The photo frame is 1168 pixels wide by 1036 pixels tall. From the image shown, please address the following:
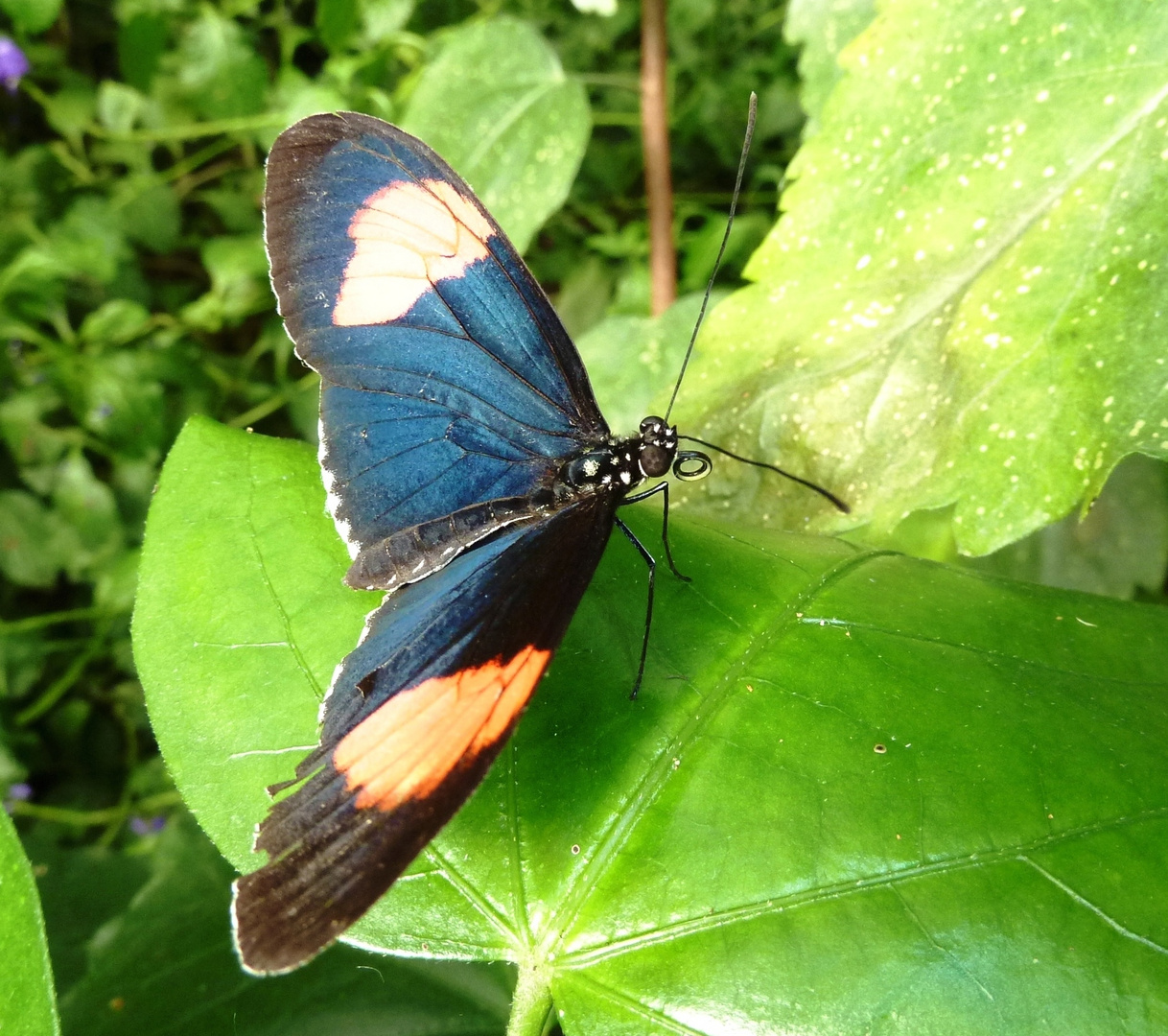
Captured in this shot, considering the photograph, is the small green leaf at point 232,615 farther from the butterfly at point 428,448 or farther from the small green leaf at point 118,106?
the small green leaf at point 118,106

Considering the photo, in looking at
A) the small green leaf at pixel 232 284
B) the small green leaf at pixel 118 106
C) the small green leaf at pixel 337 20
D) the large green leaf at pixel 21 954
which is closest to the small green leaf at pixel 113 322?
the small green leaf at pixel 232 284

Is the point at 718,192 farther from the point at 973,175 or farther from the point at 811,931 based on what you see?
the point at 811,931

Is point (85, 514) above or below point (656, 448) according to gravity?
below

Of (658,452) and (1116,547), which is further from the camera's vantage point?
(1116,547)

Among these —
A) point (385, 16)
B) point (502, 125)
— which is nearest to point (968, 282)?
point (502, 125)

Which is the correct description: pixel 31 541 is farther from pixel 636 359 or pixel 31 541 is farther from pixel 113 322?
pixel 636 359

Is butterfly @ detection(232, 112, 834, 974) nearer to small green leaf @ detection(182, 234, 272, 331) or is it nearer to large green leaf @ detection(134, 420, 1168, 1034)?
large green leaf @ detection(134, 420, 1168, 1034)

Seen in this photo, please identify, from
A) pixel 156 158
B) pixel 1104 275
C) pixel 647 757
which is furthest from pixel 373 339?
pixel 156 158
